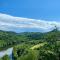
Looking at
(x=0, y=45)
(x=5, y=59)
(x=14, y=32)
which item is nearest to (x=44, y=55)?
(x=5, y=59)

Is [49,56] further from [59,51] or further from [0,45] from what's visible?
[0,45]

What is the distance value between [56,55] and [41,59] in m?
1.97

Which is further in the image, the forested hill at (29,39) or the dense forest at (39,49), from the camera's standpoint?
the forested hill at (29,39)

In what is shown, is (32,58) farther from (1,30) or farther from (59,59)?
(1,30)

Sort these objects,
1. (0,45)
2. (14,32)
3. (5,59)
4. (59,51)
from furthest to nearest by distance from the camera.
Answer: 1. (14,32)
2. (0,45)
3. (59,51)
4. (5,59)

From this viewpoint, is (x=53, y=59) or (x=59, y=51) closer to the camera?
(x=53, y=59)

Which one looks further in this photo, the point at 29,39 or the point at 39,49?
the point at 29,39

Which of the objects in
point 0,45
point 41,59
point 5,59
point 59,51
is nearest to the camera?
point 5,59

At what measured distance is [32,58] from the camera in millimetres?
15727

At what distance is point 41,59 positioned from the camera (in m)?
24.9

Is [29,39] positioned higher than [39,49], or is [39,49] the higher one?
[29,39]

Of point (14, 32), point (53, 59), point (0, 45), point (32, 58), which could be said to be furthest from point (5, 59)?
point (14, 32)

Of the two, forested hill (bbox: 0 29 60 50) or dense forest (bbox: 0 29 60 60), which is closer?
dense forest (bbox: 0 29 60 60)

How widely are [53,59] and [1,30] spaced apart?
139m
